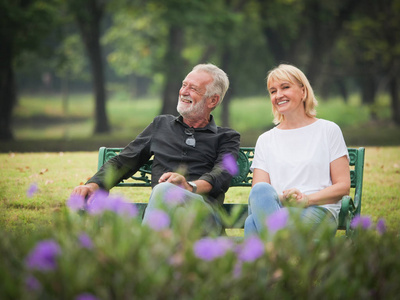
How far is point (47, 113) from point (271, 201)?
34676 millimetres

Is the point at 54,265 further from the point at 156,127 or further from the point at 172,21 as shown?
the point at 172,21

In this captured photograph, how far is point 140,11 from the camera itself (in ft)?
65.8

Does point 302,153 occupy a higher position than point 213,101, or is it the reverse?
point 213,101

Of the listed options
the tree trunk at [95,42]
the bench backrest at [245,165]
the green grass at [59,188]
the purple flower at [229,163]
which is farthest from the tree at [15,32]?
the purple flower at [229,163]

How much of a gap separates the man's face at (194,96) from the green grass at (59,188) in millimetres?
1444

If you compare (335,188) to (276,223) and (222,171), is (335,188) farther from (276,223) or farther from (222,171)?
(276,223)

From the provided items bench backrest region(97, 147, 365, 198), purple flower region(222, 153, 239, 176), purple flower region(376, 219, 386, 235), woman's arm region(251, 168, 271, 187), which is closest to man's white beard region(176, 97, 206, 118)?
purple flower region(222, 153, 239, 176)

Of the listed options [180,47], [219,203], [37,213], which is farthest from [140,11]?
[219,203]

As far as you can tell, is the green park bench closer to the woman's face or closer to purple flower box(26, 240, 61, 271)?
the woman's face

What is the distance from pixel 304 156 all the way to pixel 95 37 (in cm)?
1720

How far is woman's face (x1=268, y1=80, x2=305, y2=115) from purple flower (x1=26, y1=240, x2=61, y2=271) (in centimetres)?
257

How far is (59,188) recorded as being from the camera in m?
6.50

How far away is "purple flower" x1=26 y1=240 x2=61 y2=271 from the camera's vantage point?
5.59 ft

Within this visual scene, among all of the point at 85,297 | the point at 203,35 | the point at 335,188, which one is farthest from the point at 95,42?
the point at 85,297
